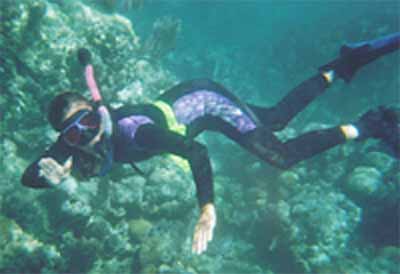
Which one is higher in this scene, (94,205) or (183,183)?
(183,183)

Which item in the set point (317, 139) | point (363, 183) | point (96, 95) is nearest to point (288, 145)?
point (317, 139)

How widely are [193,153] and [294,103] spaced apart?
2.40 meters

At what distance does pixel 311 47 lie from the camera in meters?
14.9

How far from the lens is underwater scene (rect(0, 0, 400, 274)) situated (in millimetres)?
3486

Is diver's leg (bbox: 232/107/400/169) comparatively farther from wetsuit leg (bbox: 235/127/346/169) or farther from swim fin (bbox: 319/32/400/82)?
swim fin (bbox: 319/32/400/82)

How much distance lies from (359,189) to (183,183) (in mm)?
4672

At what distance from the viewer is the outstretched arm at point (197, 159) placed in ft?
10.2

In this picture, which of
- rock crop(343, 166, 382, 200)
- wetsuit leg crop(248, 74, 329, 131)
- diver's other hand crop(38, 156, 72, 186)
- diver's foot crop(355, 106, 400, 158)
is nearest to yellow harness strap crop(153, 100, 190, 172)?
diver's other hand crop(38, 156, 72, 186)

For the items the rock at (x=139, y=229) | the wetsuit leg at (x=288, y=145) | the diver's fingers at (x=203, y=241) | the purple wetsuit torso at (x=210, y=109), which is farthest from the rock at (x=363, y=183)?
the diver's fingers at (x=203, y=241)

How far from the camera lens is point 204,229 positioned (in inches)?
120

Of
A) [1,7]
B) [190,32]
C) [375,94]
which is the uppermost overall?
[190,32]

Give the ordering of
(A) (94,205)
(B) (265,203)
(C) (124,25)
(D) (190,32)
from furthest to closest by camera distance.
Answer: (D) (190,32) → (C) (124,25) → (B) (265,203) → (A) (94,205)

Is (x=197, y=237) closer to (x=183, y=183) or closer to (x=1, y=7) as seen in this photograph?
(x=183, y=183)

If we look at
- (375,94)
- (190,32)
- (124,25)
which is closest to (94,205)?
(124,25)
